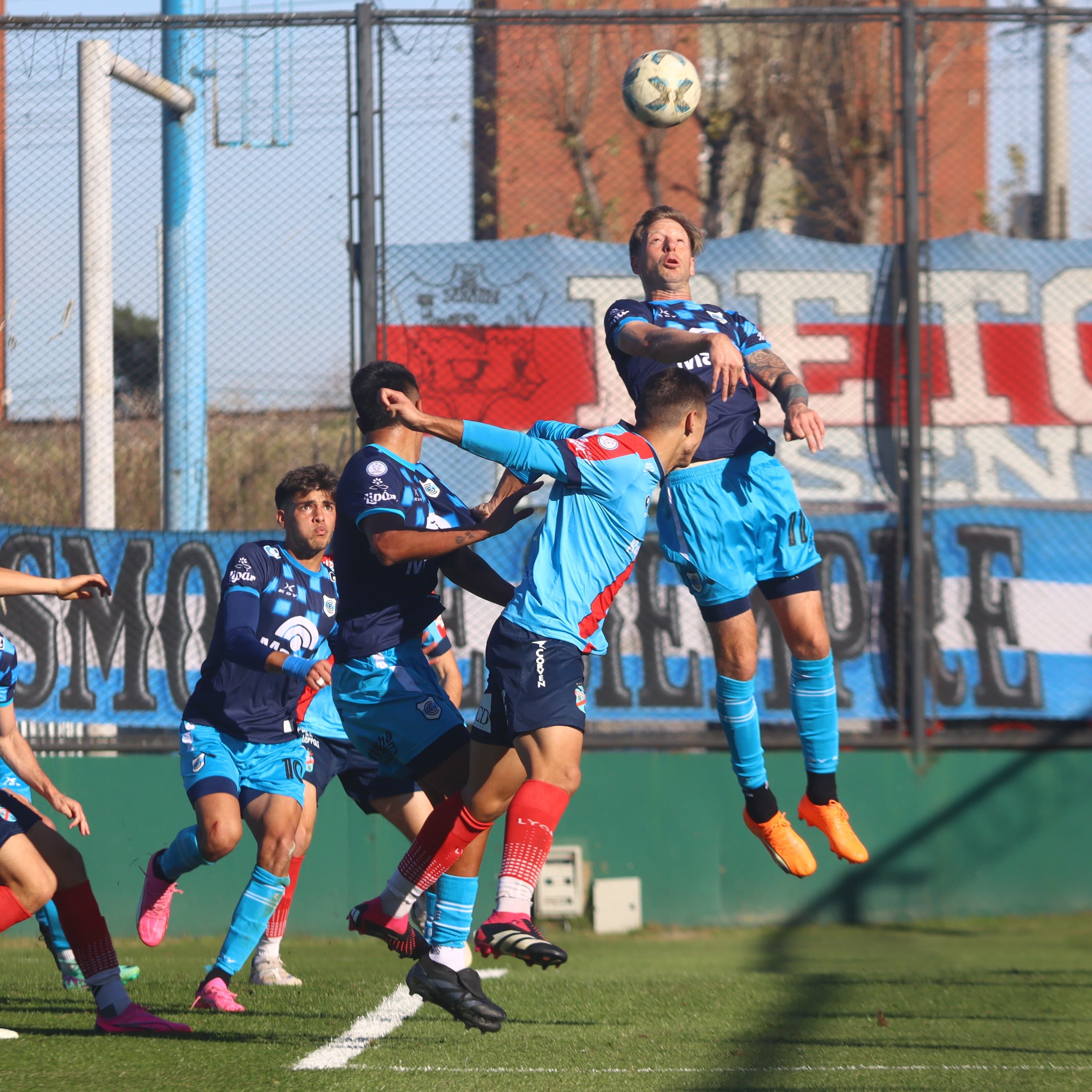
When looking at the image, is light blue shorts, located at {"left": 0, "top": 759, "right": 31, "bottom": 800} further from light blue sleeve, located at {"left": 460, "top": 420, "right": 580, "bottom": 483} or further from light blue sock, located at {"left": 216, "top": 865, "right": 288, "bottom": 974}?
light blue sleeve, located at {"left": 460, "top": 420, "right": 580, "bottom": 483}

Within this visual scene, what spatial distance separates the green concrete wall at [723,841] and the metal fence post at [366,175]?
9.69 feet

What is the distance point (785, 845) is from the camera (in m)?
5.51

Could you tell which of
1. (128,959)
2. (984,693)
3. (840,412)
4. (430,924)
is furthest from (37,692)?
(984,693)

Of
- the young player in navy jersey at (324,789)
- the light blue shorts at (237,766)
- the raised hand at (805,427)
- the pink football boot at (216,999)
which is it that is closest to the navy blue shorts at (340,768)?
the young player in navy jersey at (324,789)

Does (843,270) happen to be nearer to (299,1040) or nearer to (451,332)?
(451,332)

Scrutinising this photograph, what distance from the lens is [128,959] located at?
788 cm

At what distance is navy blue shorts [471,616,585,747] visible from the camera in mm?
4414

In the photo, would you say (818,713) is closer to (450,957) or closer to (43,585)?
(450,957)

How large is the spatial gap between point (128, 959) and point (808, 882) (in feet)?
13.8

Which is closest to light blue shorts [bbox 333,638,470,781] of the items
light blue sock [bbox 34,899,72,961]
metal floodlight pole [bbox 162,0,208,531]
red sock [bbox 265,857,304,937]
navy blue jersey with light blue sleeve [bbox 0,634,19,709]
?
navy blue jersey with light blue sleeve [bbox 0,634,19,709]

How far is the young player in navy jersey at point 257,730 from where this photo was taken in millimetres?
6070

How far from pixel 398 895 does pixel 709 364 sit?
2429 mm

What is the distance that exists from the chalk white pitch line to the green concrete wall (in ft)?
6.40

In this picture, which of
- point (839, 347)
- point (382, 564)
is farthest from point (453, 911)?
point (839, 347)
